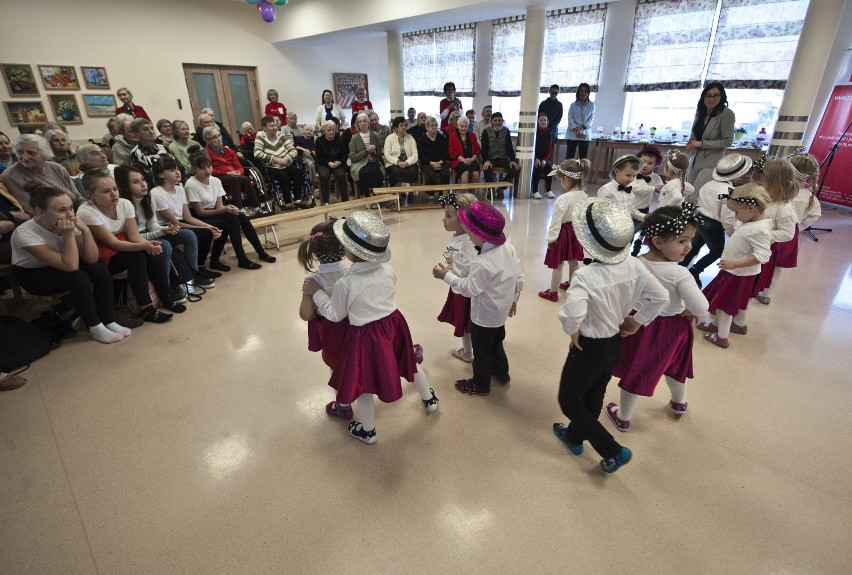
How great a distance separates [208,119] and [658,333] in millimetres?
5665

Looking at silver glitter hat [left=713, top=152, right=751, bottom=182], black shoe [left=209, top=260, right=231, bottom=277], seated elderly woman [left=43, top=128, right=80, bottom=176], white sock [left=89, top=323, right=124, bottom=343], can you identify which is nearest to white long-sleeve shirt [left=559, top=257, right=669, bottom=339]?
silver glitter hat [left=713, top=152, right=751, bottom=182]

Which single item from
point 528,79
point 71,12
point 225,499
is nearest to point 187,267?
point 225,499

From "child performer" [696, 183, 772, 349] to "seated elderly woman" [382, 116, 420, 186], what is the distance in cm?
461

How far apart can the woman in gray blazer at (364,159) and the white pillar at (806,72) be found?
525 centimetres

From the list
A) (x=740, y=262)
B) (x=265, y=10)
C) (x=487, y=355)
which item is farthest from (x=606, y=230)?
(x=265, y=10)

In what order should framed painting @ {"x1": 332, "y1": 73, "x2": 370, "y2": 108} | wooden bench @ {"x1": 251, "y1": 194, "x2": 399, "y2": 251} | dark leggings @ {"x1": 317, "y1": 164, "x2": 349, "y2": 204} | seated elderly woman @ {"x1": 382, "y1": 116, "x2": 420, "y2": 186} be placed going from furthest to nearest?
framed painting @ {"x1": 332, "y1": 73, "x2": 370, "y2": 108}
seated elderly woman @ {"x1": 382, "y1": 116, "x2": 420, "y2": 186}
dark leggings @ {"x1": 317, "y1": 164, "x2": 349, "y2": 204}
wooden bench @ {"x1": 251, "y1": 194, "x2": 399, "y2": 251}

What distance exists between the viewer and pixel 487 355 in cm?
206

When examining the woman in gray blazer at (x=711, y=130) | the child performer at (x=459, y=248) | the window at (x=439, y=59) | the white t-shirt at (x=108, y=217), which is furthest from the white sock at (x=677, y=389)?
the window at (x=439, y=59)

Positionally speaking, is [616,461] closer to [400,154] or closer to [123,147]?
[123,147]

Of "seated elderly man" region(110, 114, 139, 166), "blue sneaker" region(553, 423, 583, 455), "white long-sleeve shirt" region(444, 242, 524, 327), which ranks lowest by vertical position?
"blue sneaker" region(553, 423, 583, 455)

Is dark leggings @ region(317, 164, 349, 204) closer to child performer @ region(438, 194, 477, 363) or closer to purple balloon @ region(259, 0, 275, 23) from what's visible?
purple balloon @ region(259, 0, 275, 23)

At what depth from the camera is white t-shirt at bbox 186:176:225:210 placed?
3.78 meters

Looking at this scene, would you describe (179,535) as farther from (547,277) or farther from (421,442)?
(547,277)

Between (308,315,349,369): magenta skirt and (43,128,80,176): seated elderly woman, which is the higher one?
(43,128,80,176): seated elderly woman
